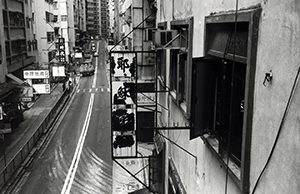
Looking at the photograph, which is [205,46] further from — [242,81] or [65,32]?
[65,32]

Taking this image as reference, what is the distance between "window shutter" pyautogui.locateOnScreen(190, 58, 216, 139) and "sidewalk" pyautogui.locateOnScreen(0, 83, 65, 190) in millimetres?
15010

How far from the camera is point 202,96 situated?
5477mm

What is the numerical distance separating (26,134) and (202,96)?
2308 cm

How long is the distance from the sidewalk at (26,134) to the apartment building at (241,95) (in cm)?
1424

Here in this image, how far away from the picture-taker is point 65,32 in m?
71.1

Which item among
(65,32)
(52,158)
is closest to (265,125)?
(52,158)

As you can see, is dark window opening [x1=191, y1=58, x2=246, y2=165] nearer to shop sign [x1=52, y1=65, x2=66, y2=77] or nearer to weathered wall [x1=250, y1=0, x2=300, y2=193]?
weathered wall [x1=250, y1=0, x2=300, y2=193]

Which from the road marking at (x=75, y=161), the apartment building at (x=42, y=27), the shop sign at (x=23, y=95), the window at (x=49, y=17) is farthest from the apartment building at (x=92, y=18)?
the shop sign at (x=23, y=95)

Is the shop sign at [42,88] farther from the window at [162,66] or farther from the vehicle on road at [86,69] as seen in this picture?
the vehicle on road at [86,69]

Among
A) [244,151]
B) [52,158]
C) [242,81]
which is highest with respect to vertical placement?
[242,81]

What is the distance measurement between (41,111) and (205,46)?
29.8m

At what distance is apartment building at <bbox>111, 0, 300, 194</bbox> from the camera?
3.10 meters

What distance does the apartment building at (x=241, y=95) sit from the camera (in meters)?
3.10

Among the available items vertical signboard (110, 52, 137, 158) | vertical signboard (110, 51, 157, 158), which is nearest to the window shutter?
vertical signboard (110, 51, 157, 158)
